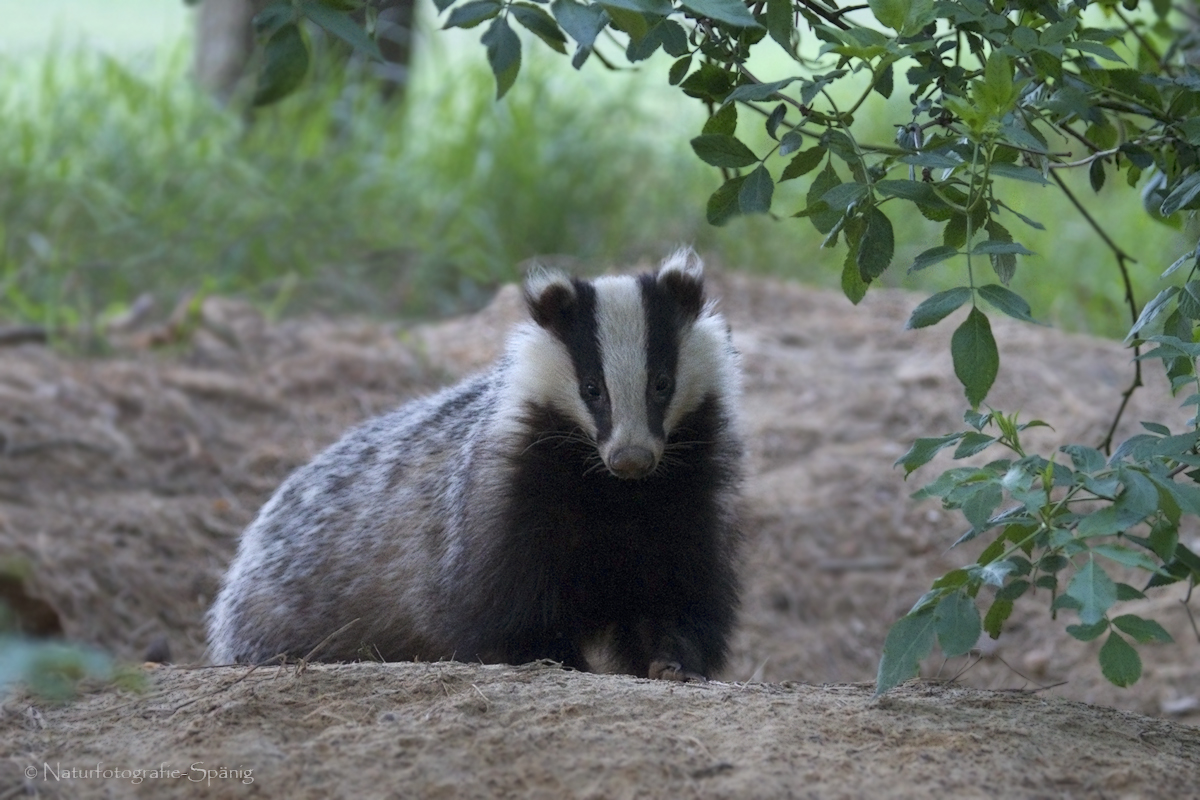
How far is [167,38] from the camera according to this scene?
8844 millimetres

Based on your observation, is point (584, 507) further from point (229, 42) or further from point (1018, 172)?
point (229, 42)

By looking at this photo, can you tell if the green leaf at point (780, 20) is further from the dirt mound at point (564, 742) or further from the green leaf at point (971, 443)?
the dirt mound at point (564, 742)

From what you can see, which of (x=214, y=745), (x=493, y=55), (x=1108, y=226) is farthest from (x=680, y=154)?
(x=214, y=745)

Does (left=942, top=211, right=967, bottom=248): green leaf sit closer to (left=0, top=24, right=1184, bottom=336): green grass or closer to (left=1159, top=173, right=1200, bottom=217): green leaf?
(left=1159, top=173, right=1200, bottom=217): green leaf

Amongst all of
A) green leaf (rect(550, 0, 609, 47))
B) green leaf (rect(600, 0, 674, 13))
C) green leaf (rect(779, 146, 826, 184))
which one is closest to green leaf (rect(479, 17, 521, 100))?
green leaf (rect(550, 0, 609, 47))

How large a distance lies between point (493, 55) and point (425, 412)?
1865mm

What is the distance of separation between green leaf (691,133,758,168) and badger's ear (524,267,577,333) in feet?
3.05

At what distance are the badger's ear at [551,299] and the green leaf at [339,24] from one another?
1111mm

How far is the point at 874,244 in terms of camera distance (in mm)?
2600

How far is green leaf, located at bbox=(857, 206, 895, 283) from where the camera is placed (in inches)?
102

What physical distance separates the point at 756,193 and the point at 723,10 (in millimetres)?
476

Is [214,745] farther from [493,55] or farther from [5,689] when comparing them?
[493,55]

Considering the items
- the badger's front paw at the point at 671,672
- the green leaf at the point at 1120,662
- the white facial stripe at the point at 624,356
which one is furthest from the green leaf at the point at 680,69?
the badger's front paw at the point at 671,672

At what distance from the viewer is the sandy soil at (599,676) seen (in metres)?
2.31
